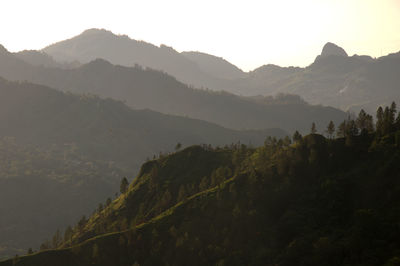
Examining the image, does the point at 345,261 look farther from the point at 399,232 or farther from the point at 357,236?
the point at 399,232

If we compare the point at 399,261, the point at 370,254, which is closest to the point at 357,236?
the point at 370,254

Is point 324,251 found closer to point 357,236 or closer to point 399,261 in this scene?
point 357,236

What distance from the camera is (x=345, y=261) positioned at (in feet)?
637

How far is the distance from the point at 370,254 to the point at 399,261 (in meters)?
15.3

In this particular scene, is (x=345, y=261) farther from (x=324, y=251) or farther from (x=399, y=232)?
(x=399, y=232)

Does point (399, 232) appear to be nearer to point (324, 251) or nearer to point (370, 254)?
point (370, 254)

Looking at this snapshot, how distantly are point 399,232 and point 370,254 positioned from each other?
59.1 feet

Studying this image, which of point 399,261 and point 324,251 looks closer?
point 399,261

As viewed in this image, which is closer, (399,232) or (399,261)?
(399,261)

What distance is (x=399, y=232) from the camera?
19875 cm

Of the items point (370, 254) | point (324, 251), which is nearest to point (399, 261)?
point (370, 254)

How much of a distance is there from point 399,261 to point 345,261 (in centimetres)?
2286

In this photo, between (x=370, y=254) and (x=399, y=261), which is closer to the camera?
(x=399, y=261)

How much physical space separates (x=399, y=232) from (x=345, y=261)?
27985 millimetres
